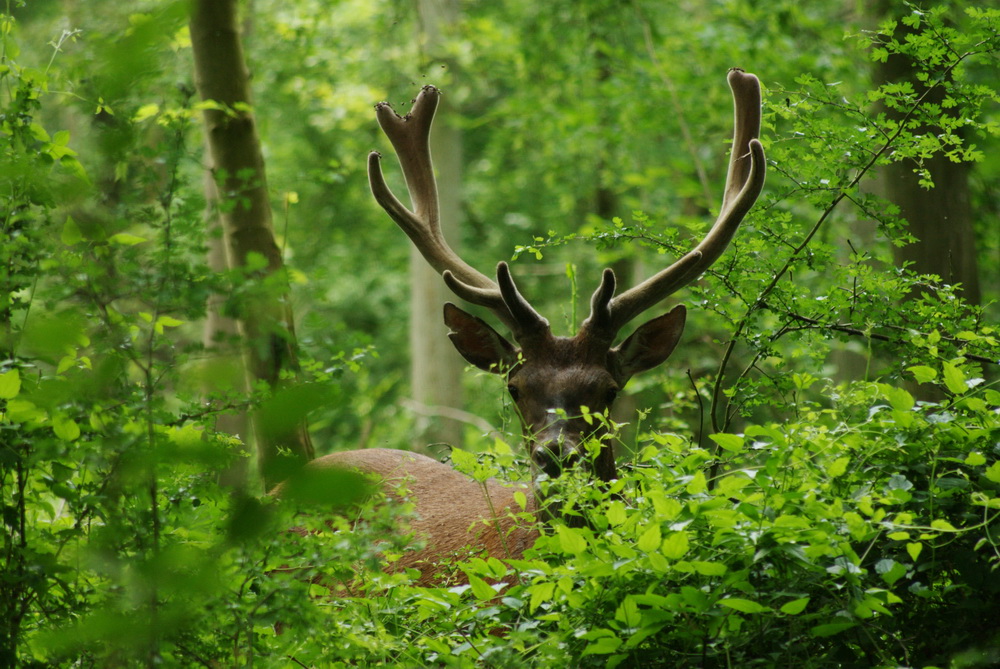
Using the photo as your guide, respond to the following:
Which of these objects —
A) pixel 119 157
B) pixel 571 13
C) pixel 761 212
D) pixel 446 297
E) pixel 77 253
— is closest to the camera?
pixel 119 157

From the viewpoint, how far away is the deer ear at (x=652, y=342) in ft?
18.6

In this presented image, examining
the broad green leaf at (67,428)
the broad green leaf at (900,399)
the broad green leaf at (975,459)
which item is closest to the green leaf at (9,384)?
the broad green leaf at (67,428)

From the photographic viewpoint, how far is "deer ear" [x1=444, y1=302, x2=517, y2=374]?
574cm

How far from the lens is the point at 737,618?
3.13 m

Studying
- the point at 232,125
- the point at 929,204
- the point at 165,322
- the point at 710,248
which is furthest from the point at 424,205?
the point at 165,322

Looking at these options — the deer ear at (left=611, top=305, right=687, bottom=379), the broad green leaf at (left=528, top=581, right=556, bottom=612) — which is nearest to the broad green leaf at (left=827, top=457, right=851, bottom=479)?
the broad green leaf at (left=528, top=581, right=556, bottom=612)

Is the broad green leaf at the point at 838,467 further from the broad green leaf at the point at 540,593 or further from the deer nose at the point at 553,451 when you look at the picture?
the deer nose at the point at 553,451

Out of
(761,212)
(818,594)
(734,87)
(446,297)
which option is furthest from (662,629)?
(446,297)

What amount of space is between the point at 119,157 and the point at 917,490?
2.55m

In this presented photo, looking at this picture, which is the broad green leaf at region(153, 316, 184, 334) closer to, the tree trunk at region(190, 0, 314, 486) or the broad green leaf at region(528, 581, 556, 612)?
the broad green leaf at region(528, 581, 556, 612)

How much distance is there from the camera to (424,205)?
6.50 meters

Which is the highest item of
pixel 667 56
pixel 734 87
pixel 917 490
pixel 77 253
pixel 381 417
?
pixel 667 56

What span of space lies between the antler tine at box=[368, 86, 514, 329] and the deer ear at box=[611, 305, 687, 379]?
0.83m

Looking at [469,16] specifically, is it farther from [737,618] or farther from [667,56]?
[737,618]
